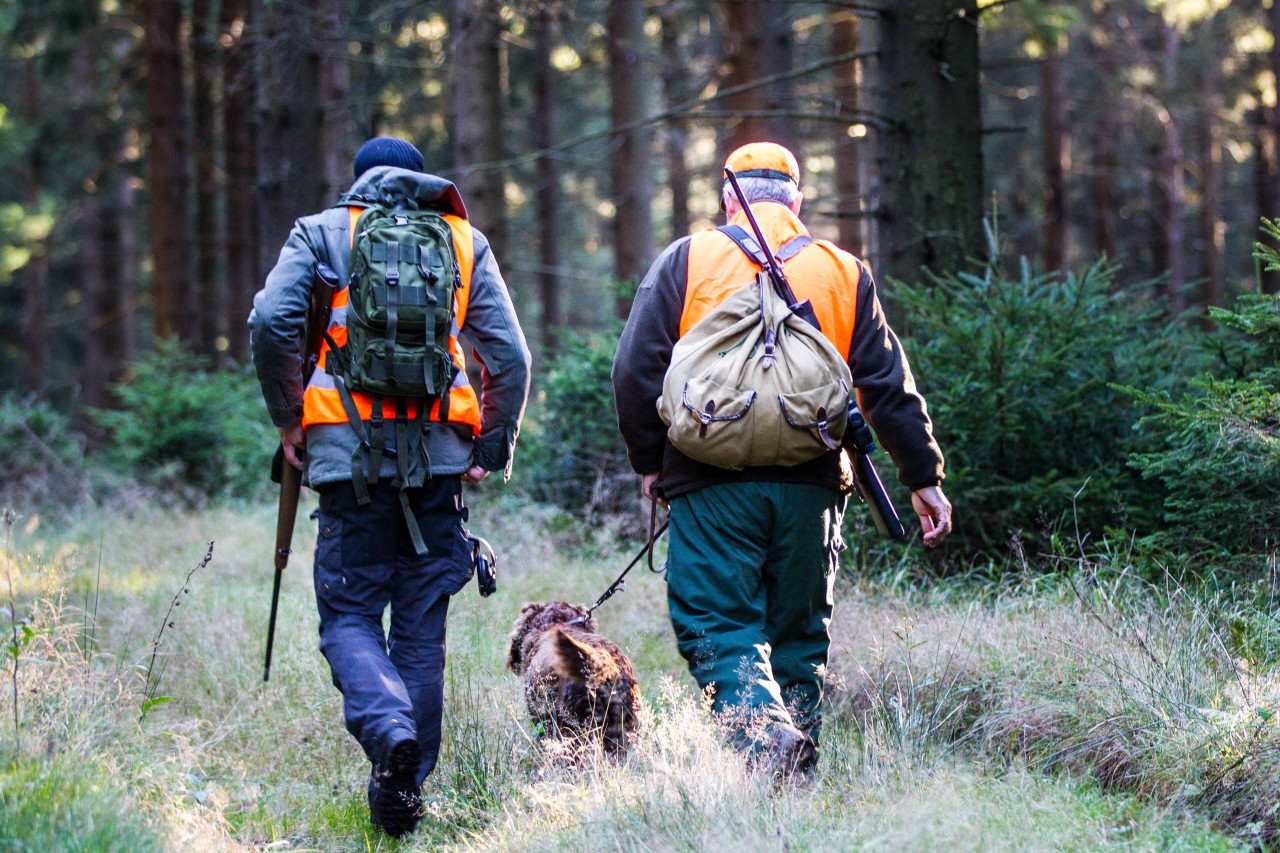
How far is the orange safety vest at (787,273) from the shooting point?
13.0ft

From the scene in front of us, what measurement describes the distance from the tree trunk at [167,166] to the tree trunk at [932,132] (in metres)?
12.3

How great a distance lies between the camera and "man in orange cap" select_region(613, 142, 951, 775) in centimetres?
389

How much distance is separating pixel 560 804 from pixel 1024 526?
3.42 meters

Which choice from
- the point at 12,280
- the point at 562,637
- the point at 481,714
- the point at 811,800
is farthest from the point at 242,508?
the point at 12,280

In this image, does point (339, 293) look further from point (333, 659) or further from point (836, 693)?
point (836, 693)

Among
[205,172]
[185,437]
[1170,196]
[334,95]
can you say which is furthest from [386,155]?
[1170,196]

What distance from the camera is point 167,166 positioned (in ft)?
55.0

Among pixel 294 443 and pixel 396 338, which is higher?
pixel 396 338

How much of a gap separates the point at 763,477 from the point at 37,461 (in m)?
11.2

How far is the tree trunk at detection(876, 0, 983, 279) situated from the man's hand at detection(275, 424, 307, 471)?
4396mm

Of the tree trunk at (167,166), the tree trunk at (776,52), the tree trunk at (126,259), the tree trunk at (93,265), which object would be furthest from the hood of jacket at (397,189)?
the tree trunk at (126,259)

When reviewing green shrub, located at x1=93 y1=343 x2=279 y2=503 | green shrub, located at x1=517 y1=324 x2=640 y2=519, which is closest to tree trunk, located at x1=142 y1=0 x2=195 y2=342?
green shrub, located at x1=93 y1=343 x2=279 y2=503

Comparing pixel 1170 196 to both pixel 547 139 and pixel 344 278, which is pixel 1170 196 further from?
pixel 344 278

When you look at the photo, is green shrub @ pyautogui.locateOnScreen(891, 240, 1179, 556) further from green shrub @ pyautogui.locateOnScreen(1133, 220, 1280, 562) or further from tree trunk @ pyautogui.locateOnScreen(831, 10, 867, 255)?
tree trunk @ pyautogui.locateOnScreen(831, 10, 867, 255)
